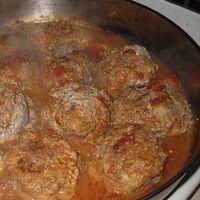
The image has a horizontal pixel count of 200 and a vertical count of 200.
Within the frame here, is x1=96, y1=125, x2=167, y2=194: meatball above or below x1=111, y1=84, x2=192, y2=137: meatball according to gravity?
below

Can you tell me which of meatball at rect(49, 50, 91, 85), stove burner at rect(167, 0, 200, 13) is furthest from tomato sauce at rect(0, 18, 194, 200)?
stove burner at rect(167, 0, 200, 13)

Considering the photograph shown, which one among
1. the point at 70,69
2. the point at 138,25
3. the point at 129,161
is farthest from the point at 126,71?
the point at 129,161

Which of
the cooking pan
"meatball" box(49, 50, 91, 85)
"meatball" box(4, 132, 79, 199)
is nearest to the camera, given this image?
"meatball" box(4, 132, 79, 199)

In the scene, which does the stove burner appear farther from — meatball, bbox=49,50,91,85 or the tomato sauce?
meatball, bbox=49,50,91,85

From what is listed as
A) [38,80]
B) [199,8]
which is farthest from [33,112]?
[199,8]

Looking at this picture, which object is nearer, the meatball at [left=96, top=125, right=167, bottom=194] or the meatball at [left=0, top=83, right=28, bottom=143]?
the meatball at [left=96, top=125, right=167, bottom=194]

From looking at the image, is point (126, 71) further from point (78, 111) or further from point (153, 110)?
point (78, 111)

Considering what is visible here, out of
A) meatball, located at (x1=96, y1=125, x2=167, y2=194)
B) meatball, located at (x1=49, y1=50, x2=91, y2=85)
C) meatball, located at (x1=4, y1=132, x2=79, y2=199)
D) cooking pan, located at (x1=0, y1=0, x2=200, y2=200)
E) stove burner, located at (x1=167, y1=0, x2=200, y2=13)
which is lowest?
meatball, located at (x1=4, y1=132, x2=79, y2=199)
